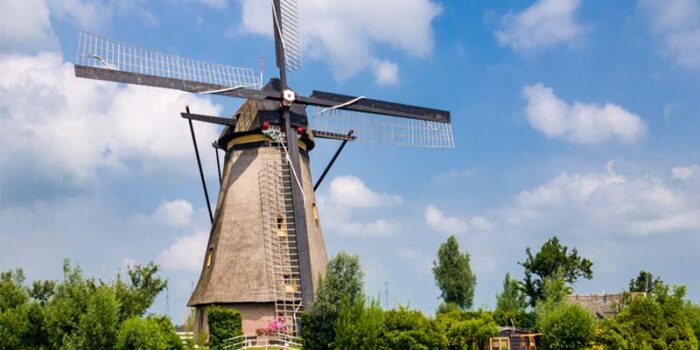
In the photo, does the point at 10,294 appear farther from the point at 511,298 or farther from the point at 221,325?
the point at 511,298

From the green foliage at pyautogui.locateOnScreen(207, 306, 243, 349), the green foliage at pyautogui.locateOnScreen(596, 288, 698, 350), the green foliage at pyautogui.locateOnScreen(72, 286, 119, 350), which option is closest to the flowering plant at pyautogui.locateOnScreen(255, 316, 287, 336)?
the green foliage at pyautogui.locateOnScreen(207, 306, 243, 349)

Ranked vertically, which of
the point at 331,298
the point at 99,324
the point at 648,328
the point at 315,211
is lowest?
the point at 648,328

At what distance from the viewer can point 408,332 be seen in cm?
3036

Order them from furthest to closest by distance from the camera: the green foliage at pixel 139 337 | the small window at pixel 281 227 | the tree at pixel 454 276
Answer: the tree at pixel 454 276, the small window at pixel 281 227, the green foliage at pixel 139 337

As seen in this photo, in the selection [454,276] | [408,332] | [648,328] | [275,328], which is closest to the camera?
[408,332]

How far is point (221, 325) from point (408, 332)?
26.3 feet

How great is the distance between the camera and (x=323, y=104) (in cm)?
3841

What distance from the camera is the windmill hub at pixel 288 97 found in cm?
3643

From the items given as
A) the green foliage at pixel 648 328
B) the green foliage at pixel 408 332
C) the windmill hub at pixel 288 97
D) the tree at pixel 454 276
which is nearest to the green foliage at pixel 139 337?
the green foliage at pixel 408 332

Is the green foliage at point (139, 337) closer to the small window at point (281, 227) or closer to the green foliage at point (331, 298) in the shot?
the green foliage at point (331, 298)

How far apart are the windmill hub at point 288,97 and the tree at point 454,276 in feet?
59.7

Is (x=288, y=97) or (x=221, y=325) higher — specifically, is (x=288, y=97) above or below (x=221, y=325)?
above

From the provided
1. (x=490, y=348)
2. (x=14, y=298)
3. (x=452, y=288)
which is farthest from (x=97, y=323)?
(x=452, y=288)

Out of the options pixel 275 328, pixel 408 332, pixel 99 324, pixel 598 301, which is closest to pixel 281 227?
pixel 275 328
